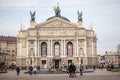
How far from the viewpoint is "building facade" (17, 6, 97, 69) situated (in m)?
92.6

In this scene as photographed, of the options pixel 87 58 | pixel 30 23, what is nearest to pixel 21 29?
pixel 30 23

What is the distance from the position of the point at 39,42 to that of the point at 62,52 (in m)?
7.60

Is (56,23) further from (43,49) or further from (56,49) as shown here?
(43,49)

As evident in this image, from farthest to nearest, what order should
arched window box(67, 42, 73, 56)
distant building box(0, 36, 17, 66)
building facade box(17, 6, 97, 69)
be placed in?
distant building box(0, 36, 17, 66) < arched window box(67, 42, 73, 56) < building facade box(17, 6, 97, 69)

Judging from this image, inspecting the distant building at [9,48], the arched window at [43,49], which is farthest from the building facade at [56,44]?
the distant building at [9,48]

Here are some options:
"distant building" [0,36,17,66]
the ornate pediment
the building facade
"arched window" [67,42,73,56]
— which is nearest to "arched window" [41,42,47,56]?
the building facade

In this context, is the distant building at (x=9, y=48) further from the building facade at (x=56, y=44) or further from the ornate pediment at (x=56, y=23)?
the ornate pediment at (x=56, y=23)

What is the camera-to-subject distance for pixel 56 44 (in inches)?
3706

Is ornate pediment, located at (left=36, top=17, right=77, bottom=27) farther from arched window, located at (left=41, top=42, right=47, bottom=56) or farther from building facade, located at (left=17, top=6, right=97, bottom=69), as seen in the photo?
arched window, located at (left=41, top=42, right=47, bottom=56)

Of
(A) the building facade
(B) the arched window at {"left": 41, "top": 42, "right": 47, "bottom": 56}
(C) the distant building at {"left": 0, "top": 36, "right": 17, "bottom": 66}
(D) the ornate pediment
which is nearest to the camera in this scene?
(A) the building facade

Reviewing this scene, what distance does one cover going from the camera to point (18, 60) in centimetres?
9638

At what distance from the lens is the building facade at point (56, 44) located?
304ft

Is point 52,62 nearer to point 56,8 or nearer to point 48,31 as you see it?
point 48,31

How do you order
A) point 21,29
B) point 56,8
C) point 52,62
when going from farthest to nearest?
1. point 56,8
2. point 21,29
3. point 52,62
